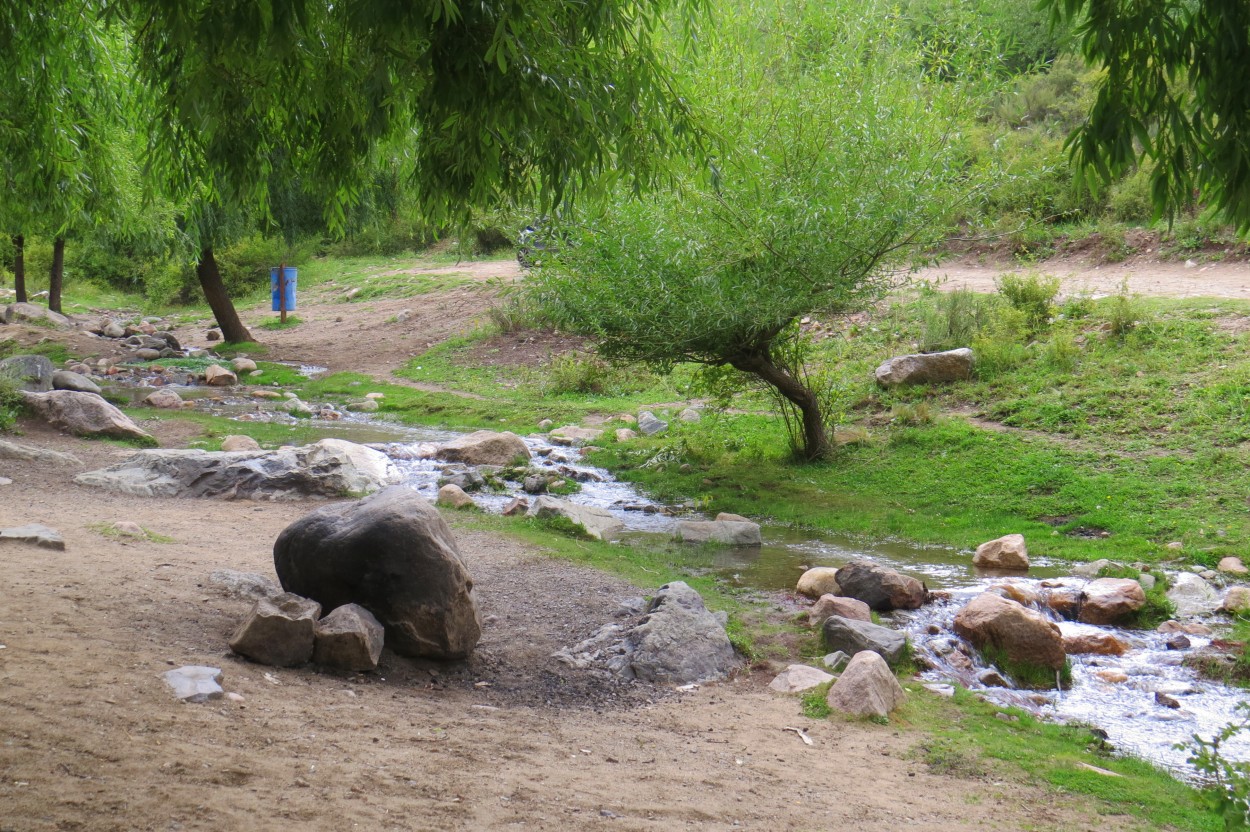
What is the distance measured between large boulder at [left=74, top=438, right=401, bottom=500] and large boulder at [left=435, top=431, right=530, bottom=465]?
9.15 ft

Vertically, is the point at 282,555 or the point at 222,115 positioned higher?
the point at 222,115

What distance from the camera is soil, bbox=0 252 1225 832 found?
4.15 metres

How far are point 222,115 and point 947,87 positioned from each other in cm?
1000

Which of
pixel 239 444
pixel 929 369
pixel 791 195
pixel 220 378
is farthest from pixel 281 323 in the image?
pixel 791 195

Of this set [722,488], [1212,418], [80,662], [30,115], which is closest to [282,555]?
[80,662]

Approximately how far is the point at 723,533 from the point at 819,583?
226 cm

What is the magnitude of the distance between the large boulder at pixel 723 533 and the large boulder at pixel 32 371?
11.0 metres

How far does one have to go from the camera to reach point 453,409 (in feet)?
65.3

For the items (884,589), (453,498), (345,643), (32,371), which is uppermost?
(345,643)

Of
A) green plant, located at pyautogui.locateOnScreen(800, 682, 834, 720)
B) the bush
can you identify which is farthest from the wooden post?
green plant, located at pyautogui.locateOnScreen(800, 682, 834, 720)

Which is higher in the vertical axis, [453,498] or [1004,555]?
[1004,555]

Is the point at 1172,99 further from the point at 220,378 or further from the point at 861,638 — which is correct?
the point at 220,378

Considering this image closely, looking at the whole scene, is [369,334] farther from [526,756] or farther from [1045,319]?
[526,756]

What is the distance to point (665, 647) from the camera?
7141 mm
